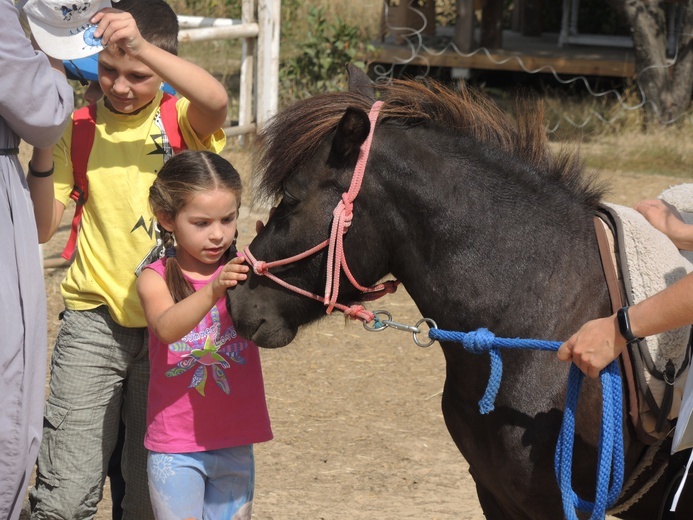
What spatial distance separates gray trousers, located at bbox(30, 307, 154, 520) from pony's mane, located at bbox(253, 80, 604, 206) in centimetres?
71

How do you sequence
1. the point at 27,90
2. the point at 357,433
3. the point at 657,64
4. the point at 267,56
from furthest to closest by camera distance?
the point at 657,64, the point at 267,56, the point at 357,433, the point at 27,90

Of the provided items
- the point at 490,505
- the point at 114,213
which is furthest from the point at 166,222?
the point at 490,505

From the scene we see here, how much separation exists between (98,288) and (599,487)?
4.99 feet

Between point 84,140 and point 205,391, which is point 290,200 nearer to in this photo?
point 205,391

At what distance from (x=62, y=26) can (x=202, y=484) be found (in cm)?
127

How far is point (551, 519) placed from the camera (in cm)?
241

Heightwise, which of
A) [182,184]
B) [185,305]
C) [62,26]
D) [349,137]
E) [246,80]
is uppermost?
[62,26]

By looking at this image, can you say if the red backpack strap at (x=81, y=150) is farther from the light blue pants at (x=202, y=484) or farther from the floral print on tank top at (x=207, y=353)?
the light blue pants at (x=202, y=484)

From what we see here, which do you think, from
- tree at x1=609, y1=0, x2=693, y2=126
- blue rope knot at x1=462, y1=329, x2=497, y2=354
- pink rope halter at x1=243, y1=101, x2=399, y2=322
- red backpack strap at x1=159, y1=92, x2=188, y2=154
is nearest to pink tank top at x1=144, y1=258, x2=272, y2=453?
pink rope halter at x1=243, y1=101, x2=399, y2=322

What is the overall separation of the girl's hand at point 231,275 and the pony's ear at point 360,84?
0.55 metres

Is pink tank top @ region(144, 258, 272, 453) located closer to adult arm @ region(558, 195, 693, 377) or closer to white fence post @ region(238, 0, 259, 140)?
adult arm @ region(558, 195, 693, 377)

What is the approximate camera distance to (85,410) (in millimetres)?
2820

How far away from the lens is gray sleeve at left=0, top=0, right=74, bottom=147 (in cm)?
206

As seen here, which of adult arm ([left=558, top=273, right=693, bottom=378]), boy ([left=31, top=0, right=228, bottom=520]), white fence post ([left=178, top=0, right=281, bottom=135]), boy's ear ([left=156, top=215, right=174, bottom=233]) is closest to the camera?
adult arm ([left=558, top=273, right=693, bottom=378])
